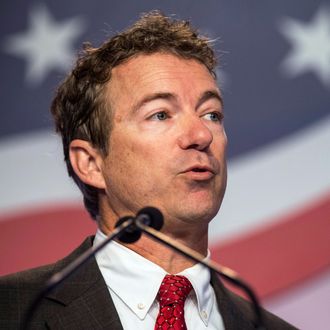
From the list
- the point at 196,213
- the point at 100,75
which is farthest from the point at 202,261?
the point at 100,75

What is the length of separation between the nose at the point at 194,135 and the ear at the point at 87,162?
0.27 meters

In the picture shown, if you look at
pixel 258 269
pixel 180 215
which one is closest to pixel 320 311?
pixel 258 269

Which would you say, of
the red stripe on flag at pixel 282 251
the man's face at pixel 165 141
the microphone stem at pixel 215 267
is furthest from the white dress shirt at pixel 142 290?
the red stripe on flag at pixel 282 251

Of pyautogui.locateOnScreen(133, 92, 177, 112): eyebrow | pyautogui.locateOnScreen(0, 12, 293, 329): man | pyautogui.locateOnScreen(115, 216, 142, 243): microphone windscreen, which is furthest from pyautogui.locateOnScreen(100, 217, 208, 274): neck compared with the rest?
pyautogui.locateOnScreen(115, 216, 142, 243): microphone windscreen

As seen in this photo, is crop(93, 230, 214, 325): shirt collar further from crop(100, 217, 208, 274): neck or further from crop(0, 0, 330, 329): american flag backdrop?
crop(0, 0, 330, 329): american flag backdrop

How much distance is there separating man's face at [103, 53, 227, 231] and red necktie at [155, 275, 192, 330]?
0.16 m

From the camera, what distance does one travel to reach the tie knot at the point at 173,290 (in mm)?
2086

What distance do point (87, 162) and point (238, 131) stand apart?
84 cm

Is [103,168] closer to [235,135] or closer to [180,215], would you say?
[180,215]

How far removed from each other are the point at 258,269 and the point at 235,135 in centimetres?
48

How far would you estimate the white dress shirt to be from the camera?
2.08 meters

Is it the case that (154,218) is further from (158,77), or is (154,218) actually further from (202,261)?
(158,77)

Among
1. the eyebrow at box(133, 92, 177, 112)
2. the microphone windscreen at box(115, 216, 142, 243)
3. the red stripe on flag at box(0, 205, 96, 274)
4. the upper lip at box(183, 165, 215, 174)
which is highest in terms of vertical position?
the red stripe on flag at box(0, 205, 96, 274)

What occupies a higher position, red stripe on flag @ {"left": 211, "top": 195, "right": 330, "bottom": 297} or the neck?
red stripe on flag @ {"left": 211, "top": 195, "right": 330, "bottom": 297}
